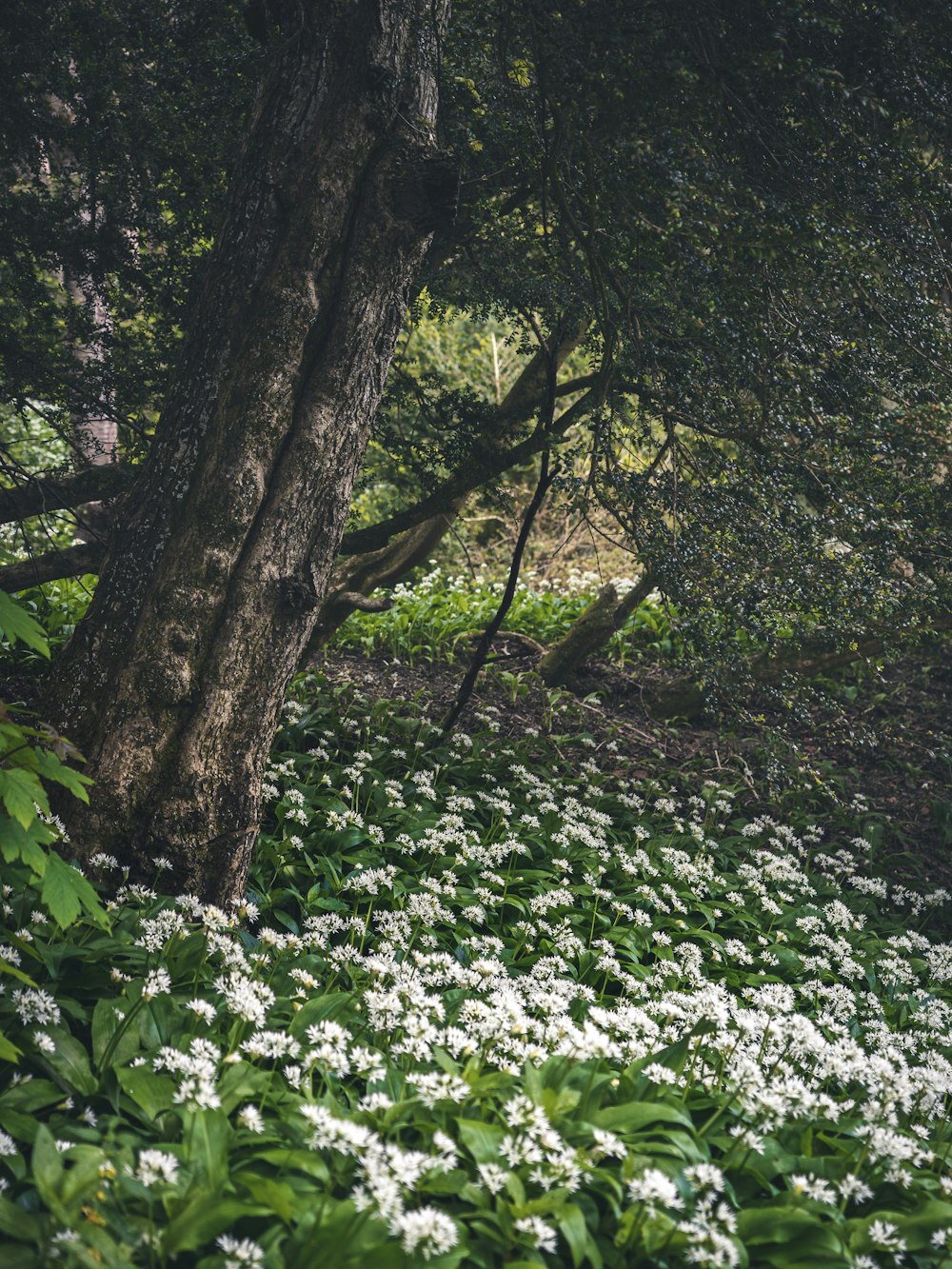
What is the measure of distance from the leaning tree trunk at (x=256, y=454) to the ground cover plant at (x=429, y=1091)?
0.40m

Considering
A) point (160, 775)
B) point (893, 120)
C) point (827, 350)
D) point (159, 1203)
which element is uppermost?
point (893, 120)

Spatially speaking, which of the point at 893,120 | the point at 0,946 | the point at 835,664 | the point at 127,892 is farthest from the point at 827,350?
the point at 0,946

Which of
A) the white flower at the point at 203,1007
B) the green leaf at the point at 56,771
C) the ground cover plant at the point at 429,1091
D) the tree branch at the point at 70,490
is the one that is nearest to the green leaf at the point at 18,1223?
the ground cover plant at the point at 429,1091

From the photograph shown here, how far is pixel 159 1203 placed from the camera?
193 centimetres

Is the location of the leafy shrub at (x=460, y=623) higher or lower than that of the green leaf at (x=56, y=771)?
higher

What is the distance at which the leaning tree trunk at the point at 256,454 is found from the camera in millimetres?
3666

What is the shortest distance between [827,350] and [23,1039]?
4.59 m

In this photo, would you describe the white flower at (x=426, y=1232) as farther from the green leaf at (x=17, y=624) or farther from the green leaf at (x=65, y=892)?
the green leaf at (x=17, y=624)

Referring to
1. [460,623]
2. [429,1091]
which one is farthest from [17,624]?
[460,623]

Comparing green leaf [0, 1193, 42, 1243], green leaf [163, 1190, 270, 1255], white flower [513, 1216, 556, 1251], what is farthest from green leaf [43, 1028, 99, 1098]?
white flower [513, 1216, 556, 1251]

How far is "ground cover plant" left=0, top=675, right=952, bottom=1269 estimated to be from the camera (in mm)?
1857

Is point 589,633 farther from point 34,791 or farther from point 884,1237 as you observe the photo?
point 34,791

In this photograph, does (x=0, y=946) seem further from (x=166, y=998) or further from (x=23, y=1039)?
(x=166, y=998)

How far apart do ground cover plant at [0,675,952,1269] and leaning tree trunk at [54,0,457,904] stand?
0.40 metres
